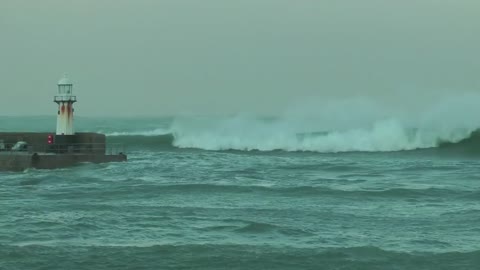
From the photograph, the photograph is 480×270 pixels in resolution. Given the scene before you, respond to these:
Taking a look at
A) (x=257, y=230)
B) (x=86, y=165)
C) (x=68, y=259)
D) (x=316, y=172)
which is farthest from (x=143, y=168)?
(x=68, y=259)

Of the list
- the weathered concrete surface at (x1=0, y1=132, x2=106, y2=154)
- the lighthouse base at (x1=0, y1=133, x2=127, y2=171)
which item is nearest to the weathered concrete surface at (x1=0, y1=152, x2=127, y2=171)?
the lighthouse base at (x1=0, y1=133, x2=127, y2=171)

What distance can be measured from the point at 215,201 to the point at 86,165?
11724mm

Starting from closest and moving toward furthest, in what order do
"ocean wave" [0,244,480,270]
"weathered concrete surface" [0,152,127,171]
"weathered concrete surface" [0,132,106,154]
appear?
1. "ocean wave" [0,244,480,270]
2. "weathered concrete surface" [0,152,127,171]
3. "weathered concrete surface" [0,132,106,154]

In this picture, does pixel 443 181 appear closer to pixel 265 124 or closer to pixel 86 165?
pixel 86 165

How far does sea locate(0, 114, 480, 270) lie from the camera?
13.4 m

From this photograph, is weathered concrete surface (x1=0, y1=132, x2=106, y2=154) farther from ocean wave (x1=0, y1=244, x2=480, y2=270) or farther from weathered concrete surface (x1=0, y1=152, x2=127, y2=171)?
ocean wave (x1=0, y1=244, x2=480, y2=270)

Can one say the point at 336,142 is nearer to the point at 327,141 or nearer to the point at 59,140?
the point at 327,141

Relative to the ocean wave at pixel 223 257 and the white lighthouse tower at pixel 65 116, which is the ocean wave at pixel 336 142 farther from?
the ocean wave at pixel 223 257

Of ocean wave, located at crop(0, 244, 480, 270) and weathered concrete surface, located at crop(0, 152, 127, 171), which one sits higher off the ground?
weathered concrete surface, located at crop(0, 152, 127, 171)

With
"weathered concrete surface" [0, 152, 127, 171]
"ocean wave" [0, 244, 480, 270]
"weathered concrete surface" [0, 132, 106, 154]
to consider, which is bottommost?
"ocean wave" [0, 244, 480, 270]

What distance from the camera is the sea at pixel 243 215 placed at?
13.4 metres

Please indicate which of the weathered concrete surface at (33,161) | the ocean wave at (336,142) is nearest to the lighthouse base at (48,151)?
the weathered concrete surface at (33,161)

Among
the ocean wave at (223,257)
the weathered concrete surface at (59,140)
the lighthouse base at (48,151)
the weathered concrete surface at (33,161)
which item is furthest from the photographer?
the weathered concrete surface at (59,140)

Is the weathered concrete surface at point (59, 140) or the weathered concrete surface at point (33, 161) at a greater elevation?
the weathered concrete surface at point (59, 140)
